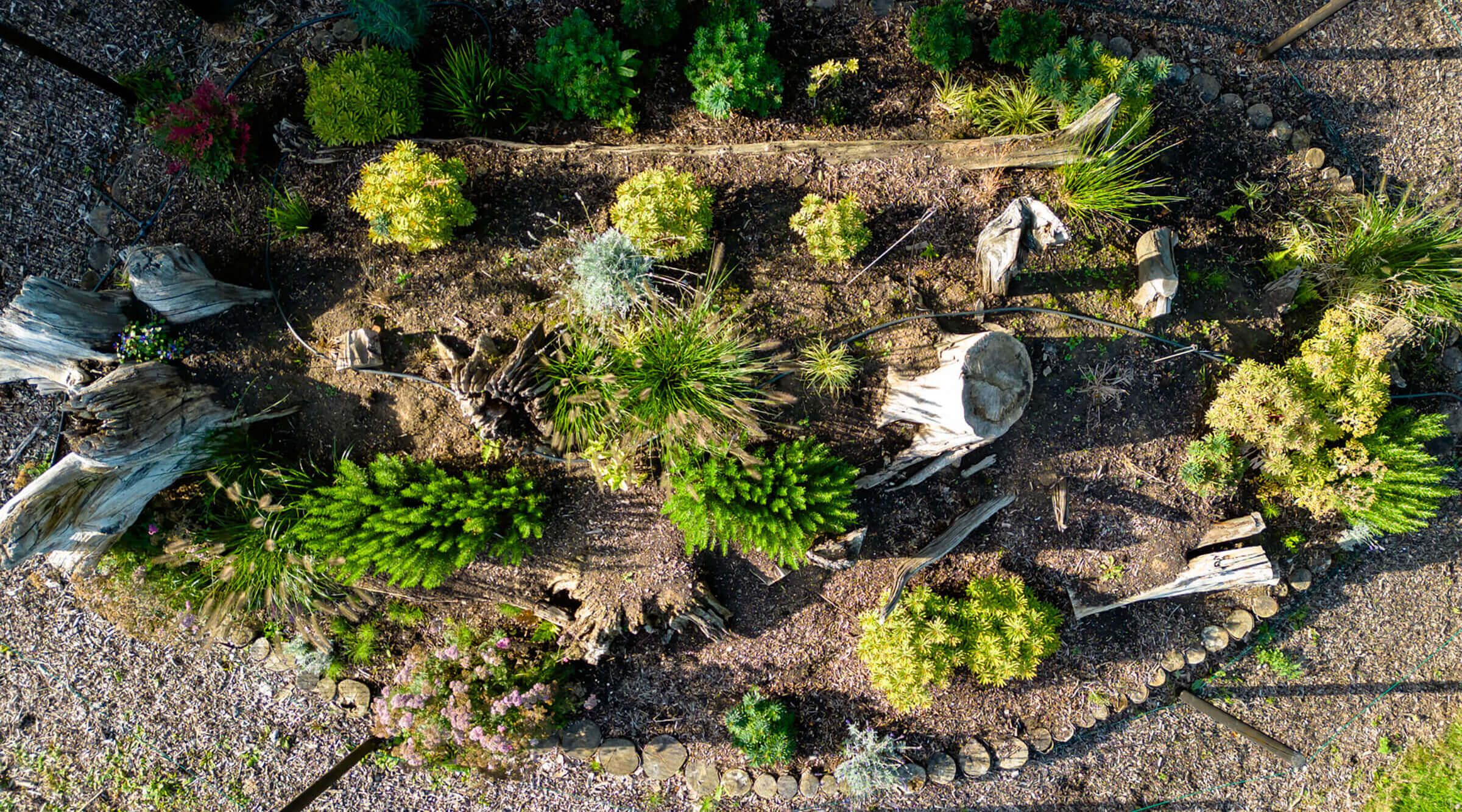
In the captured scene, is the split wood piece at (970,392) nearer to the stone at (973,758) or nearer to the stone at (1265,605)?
→ the stone at (973,758)

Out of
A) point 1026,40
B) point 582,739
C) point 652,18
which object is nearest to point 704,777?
point 582,739

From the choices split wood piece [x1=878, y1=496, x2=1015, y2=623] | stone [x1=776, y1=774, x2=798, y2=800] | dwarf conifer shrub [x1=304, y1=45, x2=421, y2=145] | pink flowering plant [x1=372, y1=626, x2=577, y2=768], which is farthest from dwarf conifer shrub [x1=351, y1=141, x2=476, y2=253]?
stone [x1=776, y1=774, x2=798, y2=800]

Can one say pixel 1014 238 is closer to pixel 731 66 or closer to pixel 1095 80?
pixel 1095 80

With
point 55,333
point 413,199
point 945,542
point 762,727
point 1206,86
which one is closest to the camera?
point 413,199

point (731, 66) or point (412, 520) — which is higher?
point (731, 66)

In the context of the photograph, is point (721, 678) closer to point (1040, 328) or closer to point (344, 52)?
point (1040, 328)

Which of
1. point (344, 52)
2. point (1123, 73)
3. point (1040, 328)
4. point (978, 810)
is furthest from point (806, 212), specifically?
point (978, 810)

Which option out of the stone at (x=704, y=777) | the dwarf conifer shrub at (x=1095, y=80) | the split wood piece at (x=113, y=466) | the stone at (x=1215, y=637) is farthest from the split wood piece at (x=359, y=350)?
the stone at (x=1215, y=637)
